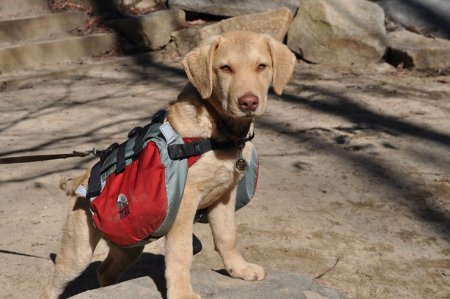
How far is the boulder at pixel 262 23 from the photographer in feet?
38.1

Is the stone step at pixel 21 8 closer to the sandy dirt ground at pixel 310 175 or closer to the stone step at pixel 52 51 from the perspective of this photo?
the stone step at pixel 52 51

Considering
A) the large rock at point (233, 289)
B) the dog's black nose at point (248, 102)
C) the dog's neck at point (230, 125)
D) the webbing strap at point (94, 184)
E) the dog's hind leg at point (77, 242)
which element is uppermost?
the dog's black nose at point (248, 102)

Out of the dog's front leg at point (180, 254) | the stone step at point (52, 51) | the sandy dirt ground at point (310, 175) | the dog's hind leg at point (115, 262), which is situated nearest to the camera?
the dog's front leg at point (180, 254)

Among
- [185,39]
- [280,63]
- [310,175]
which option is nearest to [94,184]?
[280,63]

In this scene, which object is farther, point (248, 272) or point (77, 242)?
point (248, 272)

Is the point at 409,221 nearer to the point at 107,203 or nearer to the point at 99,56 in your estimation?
the point at 107,203

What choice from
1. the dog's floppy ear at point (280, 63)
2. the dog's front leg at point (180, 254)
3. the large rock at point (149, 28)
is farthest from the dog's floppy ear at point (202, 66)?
the large rock at point (149, 28)

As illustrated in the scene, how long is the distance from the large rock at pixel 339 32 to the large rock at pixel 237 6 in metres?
0.82

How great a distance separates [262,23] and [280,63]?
26.3ft

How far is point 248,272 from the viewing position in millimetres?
4055

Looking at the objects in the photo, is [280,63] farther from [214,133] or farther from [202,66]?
[214,133]

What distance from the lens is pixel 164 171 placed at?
11.7 feet

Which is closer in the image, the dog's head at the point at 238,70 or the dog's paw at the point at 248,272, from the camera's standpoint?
the dog's head at the point at 238,70

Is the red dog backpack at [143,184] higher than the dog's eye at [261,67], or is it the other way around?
the dog's eye at [261,67]
